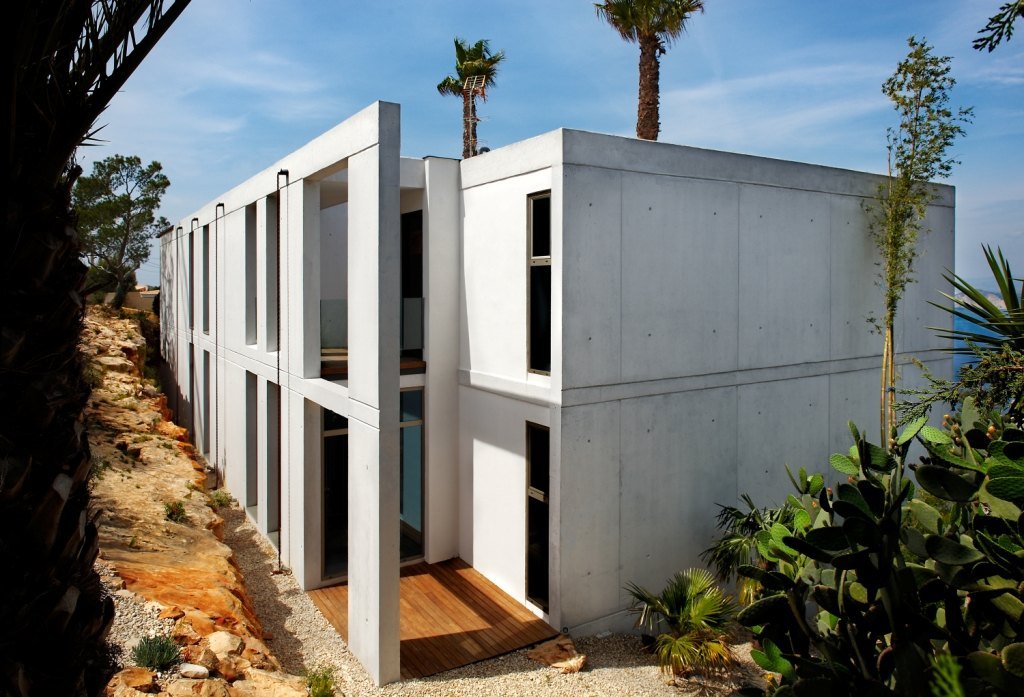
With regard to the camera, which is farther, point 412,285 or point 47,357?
point 412,285

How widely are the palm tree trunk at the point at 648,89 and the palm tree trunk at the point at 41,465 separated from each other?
17038 mm

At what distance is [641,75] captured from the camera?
59.1 ft

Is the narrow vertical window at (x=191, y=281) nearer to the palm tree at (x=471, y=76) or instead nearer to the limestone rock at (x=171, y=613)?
the palm tree at (x=471, y=76)

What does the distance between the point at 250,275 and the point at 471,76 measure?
14630 mm

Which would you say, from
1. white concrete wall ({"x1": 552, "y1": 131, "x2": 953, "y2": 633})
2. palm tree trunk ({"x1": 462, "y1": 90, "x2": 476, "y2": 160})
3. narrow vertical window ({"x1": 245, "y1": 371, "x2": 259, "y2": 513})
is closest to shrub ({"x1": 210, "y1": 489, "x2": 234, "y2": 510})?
narrow vertical window ({"x1": 245, "y1": 371, "x2": 259, "y2": 513})

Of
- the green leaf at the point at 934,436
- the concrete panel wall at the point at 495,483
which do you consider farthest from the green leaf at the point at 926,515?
the concrete panel wall at the point at 495,483

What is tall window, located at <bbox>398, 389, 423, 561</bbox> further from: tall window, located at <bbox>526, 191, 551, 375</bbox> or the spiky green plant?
the spiky green plant

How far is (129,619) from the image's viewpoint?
6.15 meters

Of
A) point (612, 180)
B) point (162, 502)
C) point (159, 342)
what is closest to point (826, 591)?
point (612, 180)

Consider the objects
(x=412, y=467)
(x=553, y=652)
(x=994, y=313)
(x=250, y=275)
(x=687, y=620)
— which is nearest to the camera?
(x=994, y=313)

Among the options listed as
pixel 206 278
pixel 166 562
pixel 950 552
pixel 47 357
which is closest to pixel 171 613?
pixel 166 562

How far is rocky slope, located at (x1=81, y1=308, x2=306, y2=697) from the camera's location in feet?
18.9

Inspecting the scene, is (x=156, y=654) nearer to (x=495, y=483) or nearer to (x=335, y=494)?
(x=495, y=483)

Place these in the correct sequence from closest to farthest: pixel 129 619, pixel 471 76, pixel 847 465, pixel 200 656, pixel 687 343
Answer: pixel 847 465, pixel 200 656, pixel 129 619, pixel 687 343, pixel 471 76
